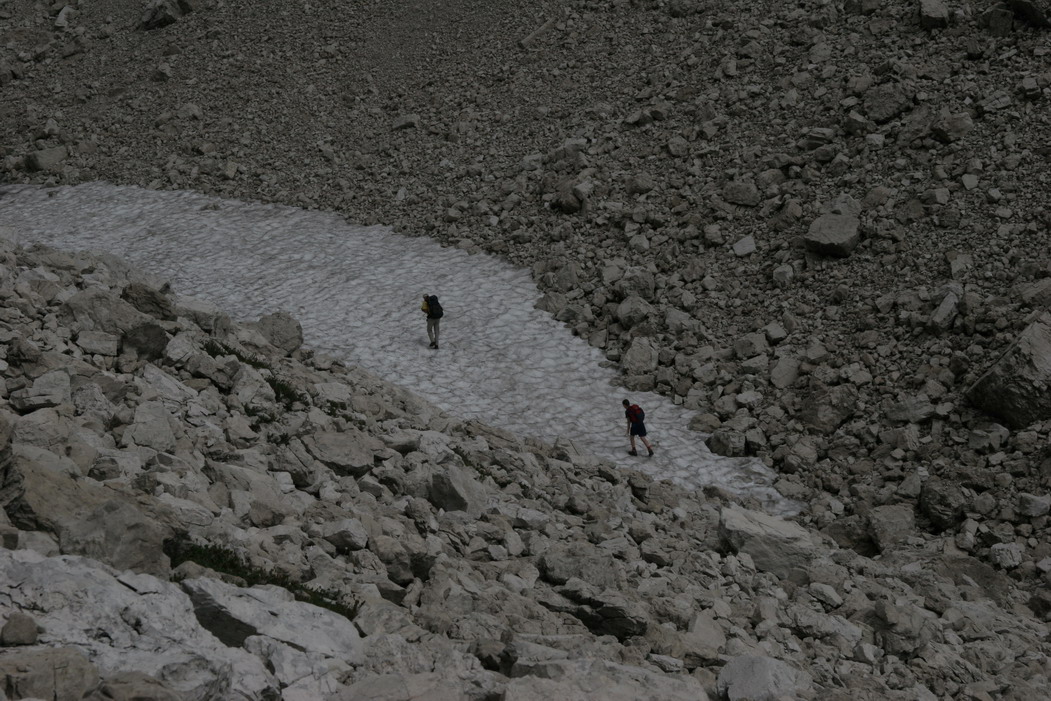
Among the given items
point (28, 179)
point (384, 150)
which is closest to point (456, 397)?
point (384, 150)

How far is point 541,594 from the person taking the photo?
396 inches

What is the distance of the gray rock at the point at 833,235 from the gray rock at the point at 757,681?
49.4ft

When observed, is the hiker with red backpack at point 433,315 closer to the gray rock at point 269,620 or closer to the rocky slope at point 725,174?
the rocky slope at point 725,174

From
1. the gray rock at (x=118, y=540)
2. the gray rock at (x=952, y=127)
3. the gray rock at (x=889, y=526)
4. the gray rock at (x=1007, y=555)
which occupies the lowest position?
the gray rock at (x=889, y=526)

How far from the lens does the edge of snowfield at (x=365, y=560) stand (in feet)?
22.4

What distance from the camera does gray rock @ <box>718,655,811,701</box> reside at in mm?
8078

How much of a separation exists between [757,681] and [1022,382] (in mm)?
11092

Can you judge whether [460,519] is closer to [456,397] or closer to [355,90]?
[456,397]

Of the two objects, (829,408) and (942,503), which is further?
(829,408)

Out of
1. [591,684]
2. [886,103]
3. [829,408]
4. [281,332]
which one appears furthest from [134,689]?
[886,103]

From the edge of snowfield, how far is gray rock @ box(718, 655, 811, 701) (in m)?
0.02

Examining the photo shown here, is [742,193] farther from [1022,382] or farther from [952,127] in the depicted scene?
[1022,382]

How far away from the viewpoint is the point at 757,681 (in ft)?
26.8

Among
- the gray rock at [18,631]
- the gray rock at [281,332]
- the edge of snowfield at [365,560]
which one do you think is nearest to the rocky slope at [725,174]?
the edge of snowfield at [365,560]
